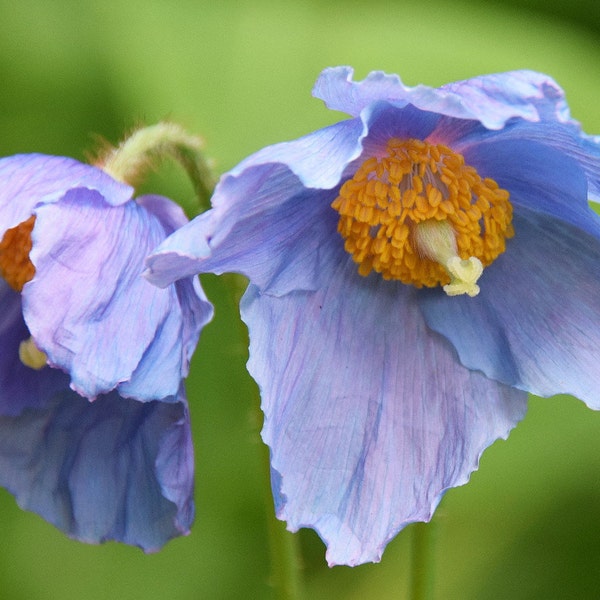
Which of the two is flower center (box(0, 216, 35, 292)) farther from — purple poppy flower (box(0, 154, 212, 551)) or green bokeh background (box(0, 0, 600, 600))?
green bokeh background (box(0, 0, 600, 600))

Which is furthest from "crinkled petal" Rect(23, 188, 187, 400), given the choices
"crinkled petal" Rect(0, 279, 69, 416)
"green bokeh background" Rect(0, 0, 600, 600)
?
"green bokeh background" Rect(0, 0, 600, 600)

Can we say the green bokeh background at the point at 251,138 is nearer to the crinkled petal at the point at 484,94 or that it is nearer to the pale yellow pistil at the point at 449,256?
the pale yellow pistil at the point at 449,256

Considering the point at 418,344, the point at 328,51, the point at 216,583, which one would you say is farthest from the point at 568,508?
the point at 328,51

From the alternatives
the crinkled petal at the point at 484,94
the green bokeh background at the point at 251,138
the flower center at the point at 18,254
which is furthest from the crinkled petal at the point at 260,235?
the green bokeh background at the point at 251,138

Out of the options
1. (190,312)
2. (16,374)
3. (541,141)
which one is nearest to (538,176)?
(541,141)

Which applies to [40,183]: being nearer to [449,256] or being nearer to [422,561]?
[449,256]

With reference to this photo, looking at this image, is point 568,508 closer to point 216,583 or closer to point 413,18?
point 216,583
